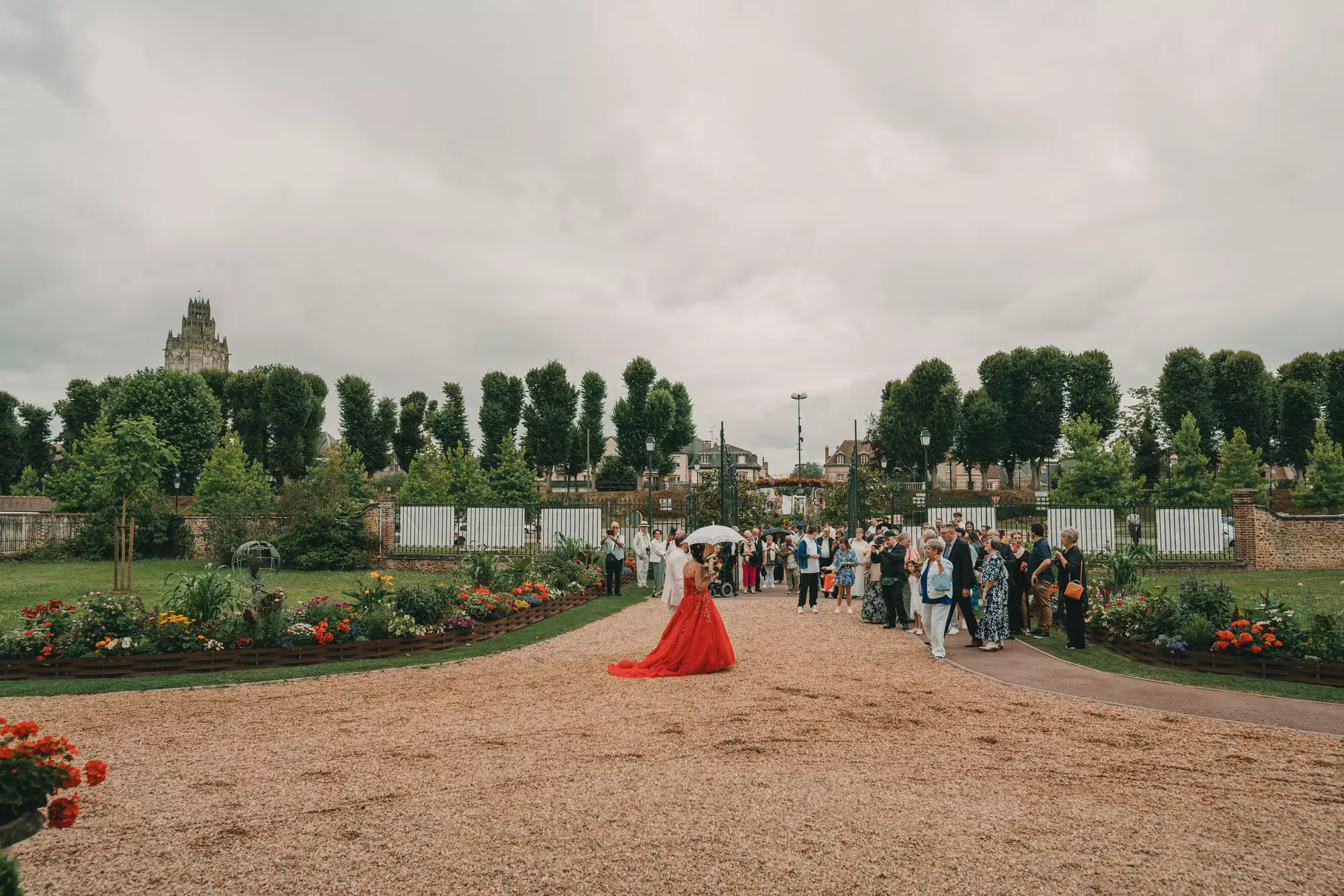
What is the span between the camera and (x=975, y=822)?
482cm

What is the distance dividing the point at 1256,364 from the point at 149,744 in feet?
→ 195

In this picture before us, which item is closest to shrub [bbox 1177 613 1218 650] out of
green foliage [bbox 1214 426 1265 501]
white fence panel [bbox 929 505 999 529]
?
white fence panel [bbox 929 505 999 529]

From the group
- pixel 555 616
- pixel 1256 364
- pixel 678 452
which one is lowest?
pixel 555 616

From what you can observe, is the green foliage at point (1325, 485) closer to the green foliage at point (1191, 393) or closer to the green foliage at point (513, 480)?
the green foliage at point (1191, 393)

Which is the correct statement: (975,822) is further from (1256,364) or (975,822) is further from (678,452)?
(678,452)

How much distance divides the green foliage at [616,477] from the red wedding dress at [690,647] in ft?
165

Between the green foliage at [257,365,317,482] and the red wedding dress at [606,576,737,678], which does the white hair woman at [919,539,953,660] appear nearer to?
the red wedding dress at [606,576,737,678]

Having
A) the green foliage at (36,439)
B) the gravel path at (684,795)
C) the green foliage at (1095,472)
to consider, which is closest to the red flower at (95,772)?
the gravel path at (684,795)

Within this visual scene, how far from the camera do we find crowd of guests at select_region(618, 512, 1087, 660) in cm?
1113

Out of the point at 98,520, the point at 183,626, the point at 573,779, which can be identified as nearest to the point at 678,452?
the point at 98,520

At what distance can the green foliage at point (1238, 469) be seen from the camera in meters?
40.7

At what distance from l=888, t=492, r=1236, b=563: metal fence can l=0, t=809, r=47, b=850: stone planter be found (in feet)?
77.1

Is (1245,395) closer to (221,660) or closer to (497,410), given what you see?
(497,410)

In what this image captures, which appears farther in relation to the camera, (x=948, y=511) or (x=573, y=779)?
(x=948, y=511)
